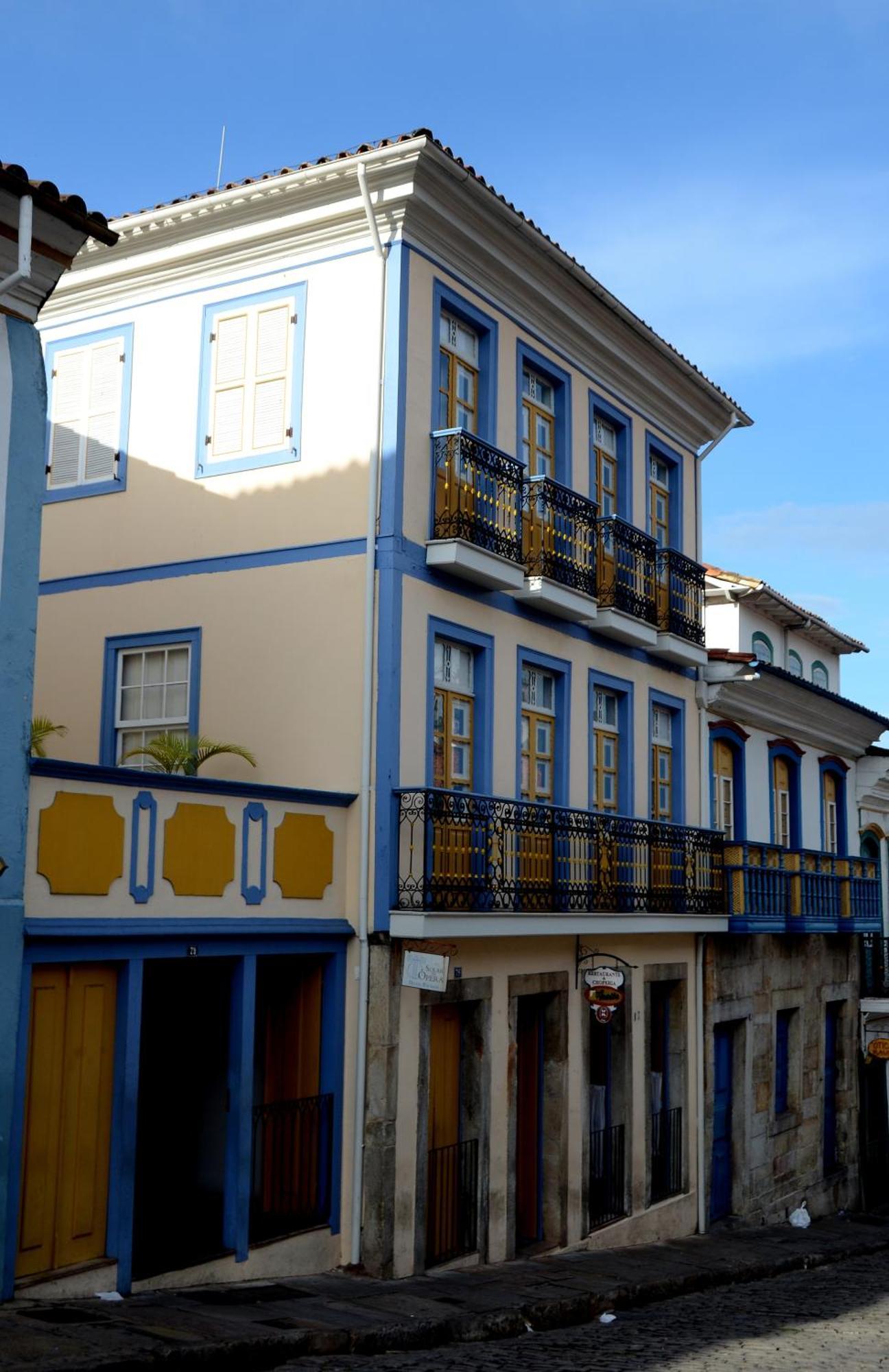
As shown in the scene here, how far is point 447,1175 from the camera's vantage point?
45.3ft

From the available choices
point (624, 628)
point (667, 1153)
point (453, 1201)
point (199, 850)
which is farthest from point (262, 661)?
point (667, 1153)

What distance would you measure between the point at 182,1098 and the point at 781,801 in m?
12.4

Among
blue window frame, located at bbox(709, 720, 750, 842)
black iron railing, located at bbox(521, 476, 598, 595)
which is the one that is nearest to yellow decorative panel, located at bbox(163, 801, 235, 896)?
black iron railing, located at bbox(521, 476, 598, 595)

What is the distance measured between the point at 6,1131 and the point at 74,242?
5.77 m

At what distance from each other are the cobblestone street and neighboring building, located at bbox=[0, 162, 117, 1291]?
2.76 m

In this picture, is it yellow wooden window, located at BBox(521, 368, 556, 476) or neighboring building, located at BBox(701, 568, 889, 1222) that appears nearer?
yellow wooden window, located at BBox(521, 368, 556, 476)

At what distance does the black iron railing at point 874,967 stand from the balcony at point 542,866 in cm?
842

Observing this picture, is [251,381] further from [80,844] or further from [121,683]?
[80,844]

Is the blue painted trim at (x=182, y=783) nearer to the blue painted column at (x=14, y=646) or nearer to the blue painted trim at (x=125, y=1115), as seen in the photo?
the blue painted column at (x=14, y=646)

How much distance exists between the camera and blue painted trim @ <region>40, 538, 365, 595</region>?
13.6 meters

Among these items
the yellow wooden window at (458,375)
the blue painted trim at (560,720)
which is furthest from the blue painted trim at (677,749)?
the yellow wooden window at (458,375)

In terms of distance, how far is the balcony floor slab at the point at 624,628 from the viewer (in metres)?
16.5

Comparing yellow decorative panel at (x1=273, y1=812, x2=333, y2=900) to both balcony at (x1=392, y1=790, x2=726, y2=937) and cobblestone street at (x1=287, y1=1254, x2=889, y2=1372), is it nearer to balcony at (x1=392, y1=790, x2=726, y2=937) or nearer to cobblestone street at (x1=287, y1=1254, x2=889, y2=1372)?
balcony at (x1=392, y1=790, x2=726, y2=937)

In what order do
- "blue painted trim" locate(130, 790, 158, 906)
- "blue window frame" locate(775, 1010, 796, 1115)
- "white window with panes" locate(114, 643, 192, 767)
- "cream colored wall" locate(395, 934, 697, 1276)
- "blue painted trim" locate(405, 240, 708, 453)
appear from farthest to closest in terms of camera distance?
"blue window frame" locate(775, 1010, 796, 1115), "white window with panes" locate(114, 643, 192, 767), "blue painted trim" locate(405, 240, 708, 453), "cream colored wall" locate(395, 934, 697, 1276), "blue painted trim" locate(130, 790, 158, 906)
